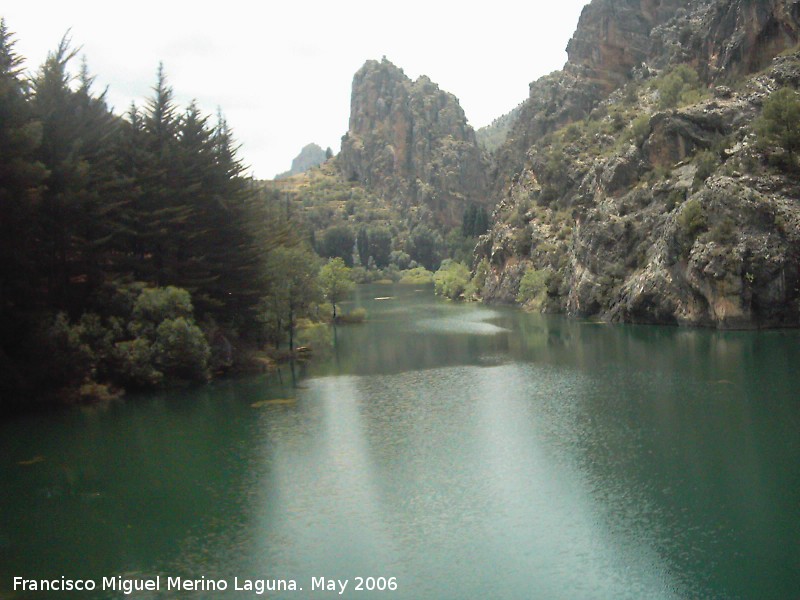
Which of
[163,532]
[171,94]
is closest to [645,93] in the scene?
[171,94]

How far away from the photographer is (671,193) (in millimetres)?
82438

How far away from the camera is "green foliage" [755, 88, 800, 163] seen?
228ft

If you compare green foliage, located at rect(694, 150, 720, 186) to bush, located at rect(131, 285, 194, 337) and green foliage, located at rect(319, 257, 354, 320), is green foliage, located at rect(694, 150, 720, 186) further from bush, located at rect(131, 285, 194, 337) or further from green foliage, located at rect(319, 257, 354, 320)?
bush, located at rect(131, 285, 194, 337)

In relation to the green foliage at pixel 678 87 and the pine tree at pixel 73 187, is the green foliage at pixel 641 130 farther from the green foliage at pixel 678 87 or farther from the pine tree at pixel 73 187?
the pine tree at pixel 73 187

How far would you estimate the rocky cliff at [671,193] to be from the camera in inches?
2628

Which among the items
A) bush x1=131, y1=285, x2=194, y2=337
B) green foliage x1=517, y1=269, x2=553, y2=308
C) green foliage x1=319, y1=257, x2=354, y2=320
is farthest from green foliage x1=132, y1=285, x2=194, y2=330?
green foliage x1=517, y1=269, x2=553, y2=308

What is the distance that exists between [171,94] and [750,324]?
5326cm

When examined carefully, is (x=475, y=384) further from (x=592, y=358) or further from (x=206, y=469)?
(x=206, y=469)

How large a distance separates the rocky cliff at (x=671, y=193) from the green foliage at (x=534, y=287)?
31 centimetres

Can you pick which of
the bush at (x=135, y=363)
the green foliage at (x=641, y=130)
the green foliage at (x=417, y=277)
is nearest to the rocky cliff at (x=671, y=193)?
the green foliage at (x=641, y=130)

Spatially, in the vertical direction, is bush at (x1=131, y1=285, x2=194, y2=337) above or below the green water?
above

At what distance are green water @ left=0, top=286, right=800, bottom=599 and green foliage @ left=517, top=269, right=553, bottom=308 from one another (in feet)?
169

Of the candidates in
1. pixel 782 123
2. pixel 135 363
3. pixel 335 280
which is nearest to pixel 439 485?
pixel 135 363

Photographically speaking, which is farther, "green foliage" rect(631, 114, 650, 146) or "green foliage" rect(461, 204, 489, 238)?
"green foliage" rect(461, 204, 489, 238)
